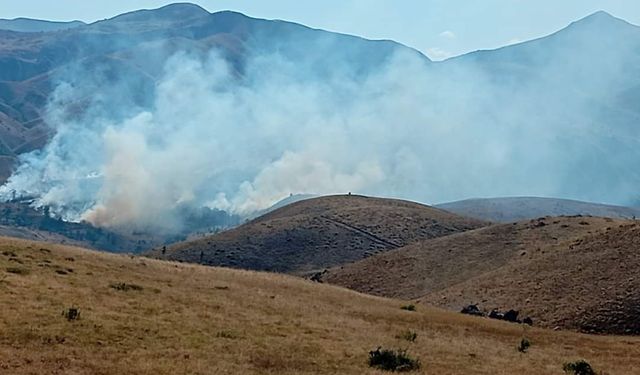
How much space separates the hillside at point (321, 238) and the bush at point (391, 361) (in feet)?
276

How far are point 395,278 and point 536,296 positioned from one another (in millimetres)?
26998

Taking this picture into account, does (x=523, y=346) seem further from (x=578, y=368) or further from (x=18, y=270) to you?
(x=18, y=270)

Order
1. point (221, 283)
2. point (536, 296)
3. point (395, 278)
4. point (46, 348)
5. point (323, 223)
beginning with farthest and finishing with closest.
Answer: point (323, 223) < point (395, 278) < point (536, 296) < point (221, 283) < point (46, 348)

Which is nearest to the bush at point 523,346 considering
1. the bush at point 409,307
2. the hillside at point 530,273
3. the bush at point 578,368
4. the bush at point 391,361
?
the bush at point 578,368

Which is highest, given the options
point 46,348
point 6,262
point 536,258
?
point 536,258

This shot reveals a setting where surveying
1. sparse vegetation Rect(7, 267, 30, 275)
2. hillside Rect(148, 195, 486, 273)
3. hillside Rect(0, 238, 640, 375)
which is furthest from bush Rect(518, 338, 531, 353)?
hillside Rect(148, 195, 486, 273)

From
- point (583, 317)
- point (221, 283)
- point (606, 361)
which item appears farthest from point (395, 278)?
point (606, 361)

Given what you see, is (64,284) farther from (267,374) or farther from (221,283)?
(267,374)

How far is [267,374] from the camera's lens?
24.9 m

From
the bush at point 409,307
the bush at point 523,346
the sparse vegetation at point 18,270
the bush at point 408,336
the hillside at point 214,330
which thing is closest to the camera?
the hillside at point 214,330

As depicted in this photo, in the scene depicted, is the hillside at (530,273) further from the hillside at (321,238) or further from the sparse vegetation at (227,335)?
the sparse vegetation at (227,335)

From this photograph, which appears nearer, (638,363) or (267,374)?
(267,374)

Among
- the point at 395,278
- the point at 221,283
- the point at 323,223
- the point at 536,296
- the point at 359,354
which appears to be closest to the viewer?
the point at 359,354

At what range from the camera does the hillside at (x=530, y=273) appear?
5469cm
